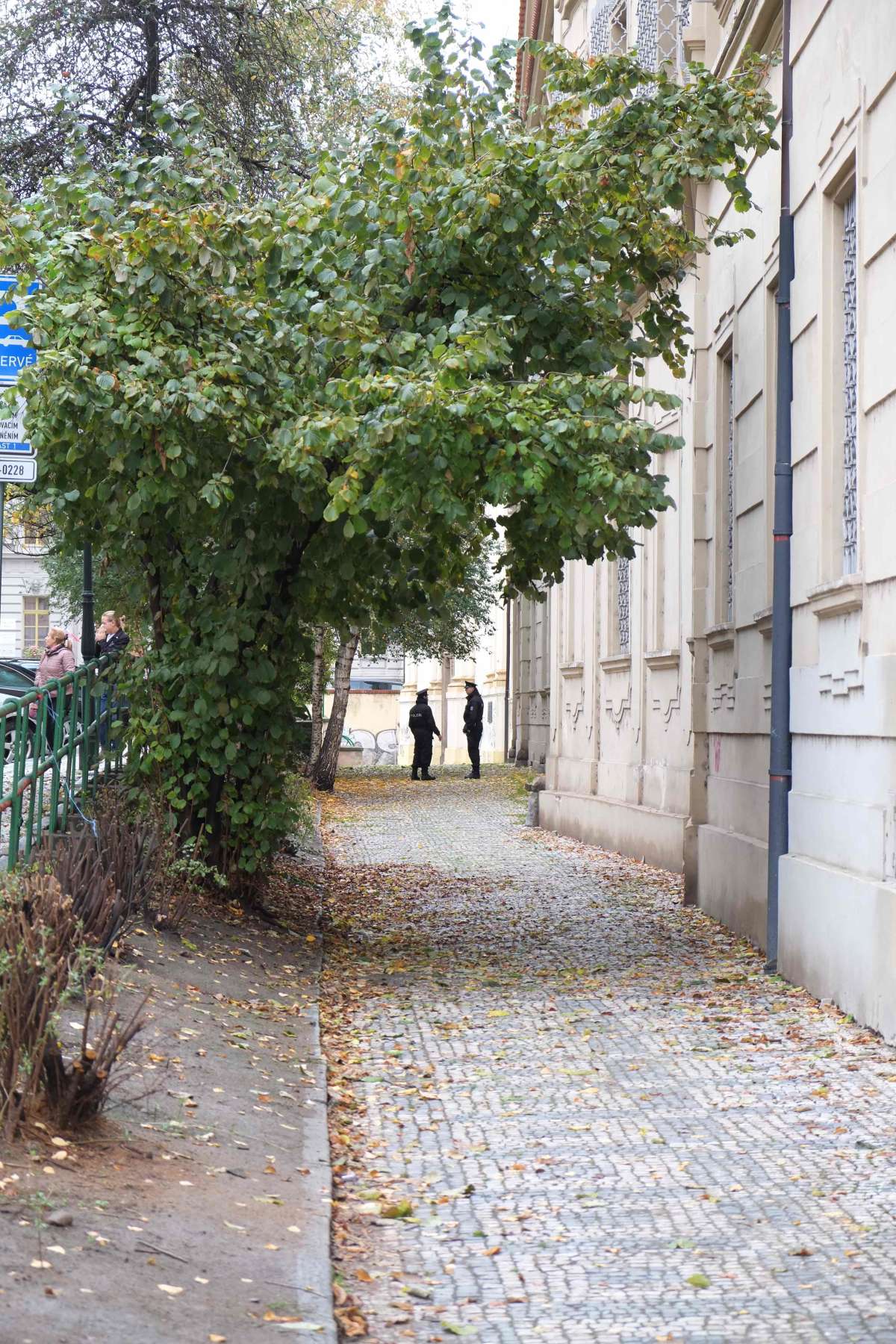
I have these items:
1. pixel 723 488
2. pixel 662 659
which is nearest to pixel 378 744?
pixel 662 659

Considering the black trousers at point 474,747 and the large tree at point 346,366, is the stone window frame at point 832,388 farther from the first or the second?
the black trousers at point 474,747

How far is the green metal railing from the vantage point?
857 cm

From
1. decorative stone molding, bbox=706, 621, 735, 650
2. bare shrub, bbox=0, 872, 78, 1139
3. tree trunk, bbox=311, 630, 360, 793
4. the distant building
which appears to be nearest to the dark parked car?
bare shrub, bbox=0, 872, 78, 1139

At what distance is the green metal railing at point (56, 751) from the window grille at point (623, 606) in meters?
8.83

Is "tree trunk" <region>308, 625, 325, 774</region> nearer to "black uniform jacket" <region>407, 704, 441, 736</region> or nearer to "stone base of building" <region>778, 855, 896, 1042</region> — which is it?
"black uniform jacket" <region>407, 704, 441, 736</region>

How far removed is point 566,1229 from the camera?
5.14 meters

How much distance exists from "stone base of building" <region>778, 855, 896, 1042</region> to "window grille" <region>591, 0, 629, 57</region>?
1201 cm

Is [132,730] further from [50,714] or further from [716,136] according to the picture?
[716,136]

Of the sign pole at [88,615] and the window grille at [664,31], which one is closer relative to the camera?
the sign pole at [88,615]

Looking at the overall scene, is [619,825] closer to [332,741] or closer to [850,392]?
[850,392]

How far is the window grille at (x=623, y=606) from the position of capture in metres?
18.9

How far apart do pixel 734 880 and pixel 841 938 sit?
3432 millimetres

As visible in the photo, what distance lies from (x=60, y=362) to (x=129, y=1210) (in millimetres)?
5370

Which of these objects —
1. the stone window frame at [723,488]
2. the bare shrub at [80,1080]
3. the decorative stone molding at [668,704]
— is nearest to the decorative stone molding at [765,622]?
the stone window frame at [723,488]
